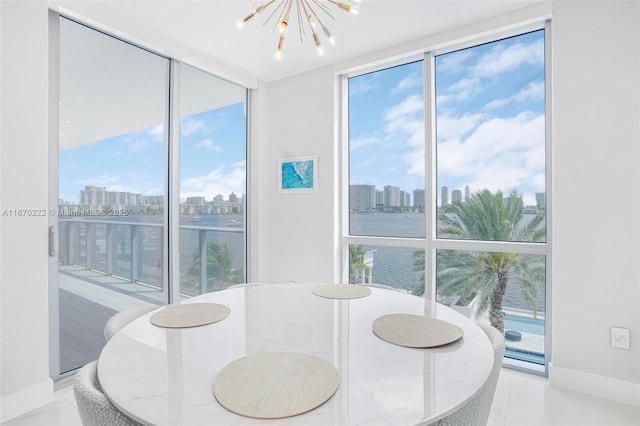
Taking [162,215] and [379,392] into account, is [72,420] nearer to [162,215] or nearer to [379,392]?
[162,215]

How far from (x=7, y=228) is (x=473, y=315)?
10.7 ft

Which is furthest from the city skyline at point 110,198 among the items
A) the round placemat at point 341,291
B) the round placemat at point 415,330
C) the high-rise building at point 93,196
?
the round placemat at point 415,330

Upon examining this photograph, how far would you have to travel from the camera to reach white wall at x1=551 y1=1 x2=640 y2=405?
2029 millimetres

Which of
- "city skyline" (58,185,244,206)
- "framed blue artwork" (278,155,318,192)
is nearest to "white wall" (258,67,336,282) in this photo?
"framed blue artwork" (278,155,318,192)

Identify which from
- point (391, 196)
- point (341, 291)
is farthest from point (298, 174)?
point (341, 291)

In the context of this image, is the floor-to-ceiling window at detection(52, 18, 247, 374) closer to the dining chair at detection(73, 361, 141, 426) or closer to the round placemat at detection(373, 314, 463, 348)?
the dining chair at detection(73, 361, 141, 426)

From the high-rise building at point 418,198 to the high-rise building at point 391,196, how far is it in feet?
0.53

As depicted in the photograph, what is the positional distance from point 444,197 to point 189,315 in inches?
89.1

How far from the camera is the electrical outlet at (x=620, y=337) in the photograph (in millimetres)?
2043

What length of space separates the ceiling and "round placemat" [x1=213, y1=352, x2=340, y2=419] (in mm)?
2067

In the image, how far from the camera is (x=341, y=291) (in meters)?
1.82

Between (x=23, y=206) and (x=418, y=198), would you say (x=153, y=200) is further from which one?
(x=418, y=198)

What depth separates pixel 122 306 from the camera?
2.69 meters

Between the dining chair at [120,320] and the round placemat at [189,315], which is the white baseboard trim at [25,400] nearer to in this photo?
the dining chair at [120,320]
